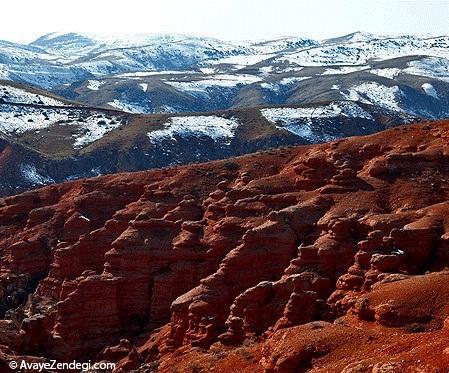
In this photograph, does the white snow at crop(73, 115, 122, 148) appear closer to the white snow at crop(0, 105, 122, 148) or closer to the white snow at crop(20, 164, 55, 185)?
the white snow at crop(0, 105, 122, 148)

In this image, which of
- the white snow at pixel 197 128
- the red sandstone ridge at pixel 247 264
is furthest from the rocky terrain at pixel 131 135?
the red sandstone ridge at pixel 247 264

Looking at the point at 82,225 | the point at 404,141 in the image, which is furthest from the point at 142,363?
the point at 404,141

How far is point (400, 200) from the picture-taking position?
50125 millimetres

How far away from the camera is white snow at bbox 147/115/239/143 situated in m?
168

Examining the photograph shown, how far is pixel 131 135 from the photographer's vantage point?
543ft

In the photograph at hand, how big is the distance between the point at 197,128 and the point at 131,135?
17008mm

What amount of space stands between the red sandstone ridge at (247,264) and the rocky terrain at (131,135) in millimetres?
68228

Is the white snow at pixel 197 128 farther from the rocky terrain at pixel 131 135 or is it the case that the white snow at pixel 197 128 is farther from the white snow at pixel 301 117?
the white snow at pixel 301 117

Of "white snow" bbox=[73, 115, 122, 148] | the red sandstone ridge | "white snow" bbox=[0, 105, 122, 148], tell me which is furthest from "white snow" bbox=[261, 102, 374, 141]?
the red sandstone ridge

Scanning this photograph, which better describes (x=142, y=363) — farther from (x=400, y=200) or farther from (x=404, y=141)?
(x=404, y=141)

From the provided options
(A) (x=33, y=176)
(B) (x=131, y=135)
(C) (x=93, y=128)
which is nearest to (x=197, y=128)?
(B) (x=131, y=135)

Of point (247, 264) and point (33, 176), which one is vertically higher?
point (247, 264)

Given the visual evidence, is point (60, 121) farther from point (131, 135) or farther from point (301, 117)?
point (301, 117)

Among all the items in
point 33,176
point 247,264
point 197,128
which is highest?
point 247,264
